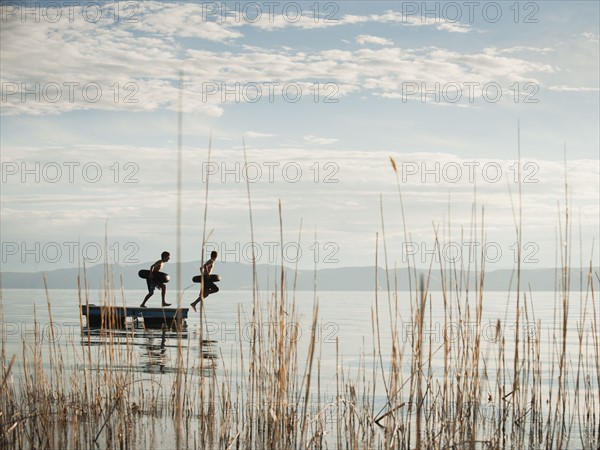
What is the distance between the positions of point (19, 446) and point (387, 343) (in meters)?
11.3

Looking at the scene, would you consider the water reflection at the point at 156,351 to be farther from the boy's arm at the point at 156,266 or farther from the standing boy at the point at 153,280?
the boy's arm at the point at 156,266

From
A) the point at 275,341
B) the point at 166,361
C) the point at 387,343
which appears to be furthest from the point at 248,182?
the point at 387,343

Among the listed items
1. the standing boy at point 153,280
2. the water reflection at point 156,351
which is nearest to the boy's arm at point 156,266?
the standing boy at point 153,280

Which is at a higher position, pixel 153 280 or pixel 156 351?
pixel 153 280

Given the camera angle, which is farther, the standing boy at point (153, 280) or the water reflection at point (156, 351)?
the standing boy at point (153, 280)

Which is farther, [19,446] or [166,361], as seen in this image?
[166,361]

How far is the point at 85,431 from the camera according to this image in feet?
14.4

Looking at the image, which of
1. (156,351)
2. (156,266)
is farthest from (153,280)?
(156,351)

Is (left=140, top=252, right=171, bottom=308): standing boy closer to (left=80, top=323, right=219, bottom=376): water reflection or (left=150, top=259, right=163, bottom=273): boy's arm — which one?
(left=150, top=259, right=163, bottom=273): boy's arm

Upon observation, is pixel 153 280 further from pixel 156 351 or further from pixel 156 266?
pixel 156 351

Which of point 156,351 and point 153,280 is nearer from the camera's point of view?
point 156,351

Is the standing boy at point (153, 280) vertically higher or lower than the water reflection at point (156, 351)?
higher

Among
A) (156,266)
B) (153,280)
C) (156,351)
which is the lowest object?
(156,351)

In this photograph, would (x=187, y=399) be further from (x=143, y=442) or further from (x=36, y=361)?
(x=36, y=361)
